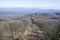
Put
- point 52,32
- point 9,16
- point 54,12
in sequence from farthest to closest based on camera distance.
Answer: point 54,12
point 9,16
point 52,32

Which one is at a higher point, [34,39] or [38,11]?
[38,11]

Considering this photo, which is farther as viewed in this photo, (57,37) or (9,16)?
(9,16)

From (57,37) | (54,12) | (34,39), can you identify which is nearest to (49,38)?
(57,37)

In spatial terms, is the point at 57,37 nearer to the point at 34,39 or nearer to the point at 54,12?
the point at 34,39

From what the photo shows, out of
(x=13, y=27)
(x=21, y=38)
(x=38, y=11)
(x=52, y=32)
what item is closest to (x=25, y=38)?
(x=21, y=38)

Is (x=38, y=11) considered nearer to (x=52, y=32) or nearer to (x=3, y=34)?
(x=52, y=32)

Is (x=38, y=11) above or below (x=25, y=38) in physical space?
above

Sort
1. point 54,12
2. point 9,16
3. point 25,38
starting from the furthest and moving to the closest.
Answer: point 54,12
point 9,16
point 25,38

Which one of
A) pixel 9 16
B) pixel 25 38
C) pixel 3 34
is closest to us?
pixel 3 34

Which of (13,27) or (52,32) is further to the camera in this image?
(13,27)
